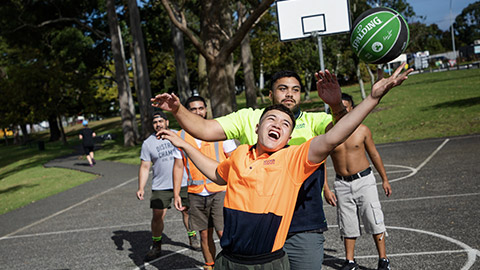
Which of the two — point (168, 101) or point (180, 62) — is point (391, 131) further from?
point (168, 101)

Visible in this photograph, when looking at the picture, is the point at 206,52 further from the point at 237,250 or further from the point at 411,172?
the point at 237,250

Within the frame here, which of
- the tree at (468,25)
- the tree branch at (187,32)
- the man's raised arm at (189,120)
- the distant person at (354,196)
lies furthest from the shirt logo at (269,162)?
the tree at (468,25)

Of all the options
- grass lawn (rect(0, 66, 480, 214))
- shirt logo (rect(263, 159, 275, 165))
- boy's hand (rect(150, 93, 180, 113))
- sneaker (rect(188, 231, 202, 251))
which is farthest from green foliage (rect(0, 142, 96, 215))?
shirt logo (rect(263, 159, 275, 165))

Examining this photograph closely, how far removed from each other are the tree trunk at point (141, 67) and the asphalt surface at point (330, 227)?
46.5 ft

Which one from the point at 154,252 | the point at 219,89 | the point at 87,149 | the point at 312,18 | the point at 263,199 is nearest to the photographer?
the point at 263,199

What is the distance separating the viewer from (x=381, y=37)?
13.3 feet

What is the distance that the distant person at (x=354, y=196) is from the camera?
226 inches

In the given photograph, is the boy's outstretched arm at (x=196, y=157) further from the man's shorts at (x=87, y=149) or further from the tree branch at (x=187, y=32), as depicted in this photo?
the man's shorts at (x=87, y=149)

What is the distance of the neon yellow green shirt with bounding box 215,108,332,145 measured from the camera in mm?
4078

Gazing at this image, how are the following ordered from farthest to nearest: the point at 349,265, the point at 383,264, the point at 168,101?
1. the point at 349,265
2. the point at 383,264
3. the point at 168,101

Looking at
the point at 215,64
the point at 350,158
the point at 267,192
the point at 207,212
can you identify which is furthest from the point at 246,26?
the point at 267,192

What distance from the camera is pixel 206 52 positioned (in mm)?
14867

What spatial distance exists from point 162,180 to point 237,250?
445cm

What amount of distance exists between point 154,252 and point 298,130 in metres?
4.07
